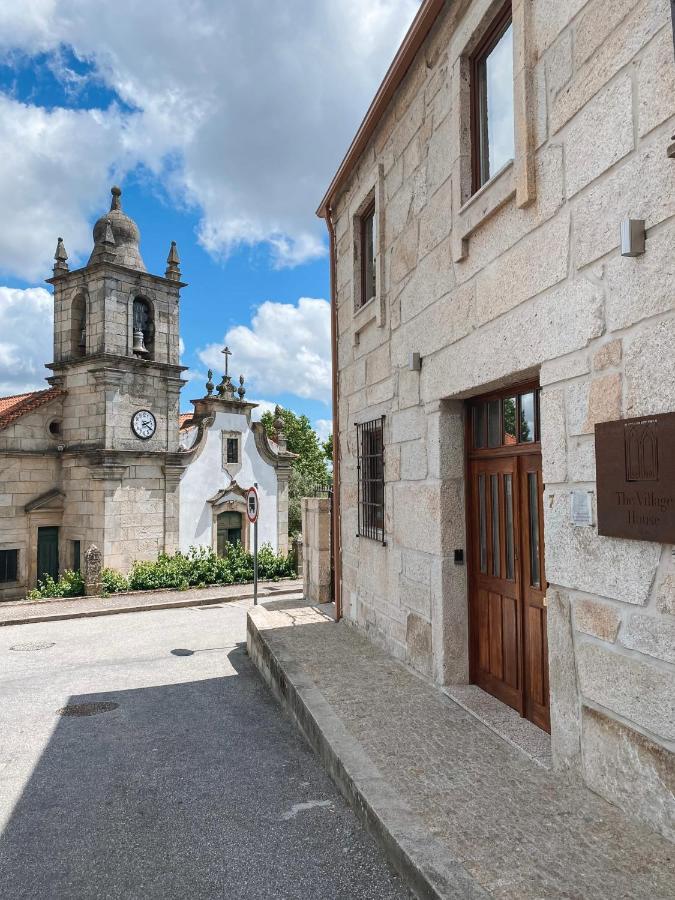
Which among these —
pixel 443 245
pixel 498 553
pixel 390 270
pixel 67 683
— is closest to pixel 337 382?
pixel 390 270

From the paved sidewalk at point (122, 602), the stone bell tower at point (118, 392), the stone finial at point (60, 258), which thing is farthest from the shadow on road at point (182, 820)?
the stone finial at point (60, 258)

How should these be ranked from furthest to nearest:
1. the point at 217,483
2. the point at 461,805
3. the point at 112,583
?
the point at 217,483 → the point at 112,583 → the point at 461,805

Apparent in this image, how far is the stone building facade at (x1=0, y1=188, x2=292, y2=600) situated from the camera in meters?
17.1

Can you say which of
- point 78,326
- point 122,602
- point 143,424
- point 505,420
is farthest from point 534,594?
point 78,326

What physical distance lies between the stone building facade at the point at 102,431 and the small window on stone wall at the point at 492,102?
48.0ft

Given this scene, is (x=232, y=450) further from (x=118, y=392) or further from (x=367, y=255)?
(x=367, y=255)

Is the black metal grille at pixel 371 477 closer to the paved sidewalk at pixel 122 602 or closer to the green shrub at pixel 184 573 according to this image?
the paved sidewalk at pixel 122 602

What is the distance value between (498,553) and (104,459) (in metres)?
14.5

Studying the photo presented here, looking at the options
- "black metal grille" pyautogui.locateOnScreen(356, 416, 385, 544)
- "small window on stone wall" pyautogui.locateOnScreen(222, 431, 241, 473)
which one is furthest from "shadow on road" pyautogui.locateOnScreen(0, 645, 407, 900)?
"small window on stone wall" pyautogui.locateOnScreen(222, 431, 241, 473)

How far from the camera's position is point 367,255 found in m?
7.56

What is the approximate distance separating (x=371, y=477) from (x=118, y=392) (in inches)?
498

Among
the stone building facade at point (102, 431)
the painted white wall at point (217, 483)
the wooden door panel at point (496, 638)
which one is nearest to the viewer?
the wooden door panel at point (496, 638)

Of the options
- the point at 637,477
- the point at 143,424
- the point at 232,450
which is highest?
the point at 143,424

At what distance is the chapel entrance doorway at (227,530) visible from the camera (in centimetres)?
2039
